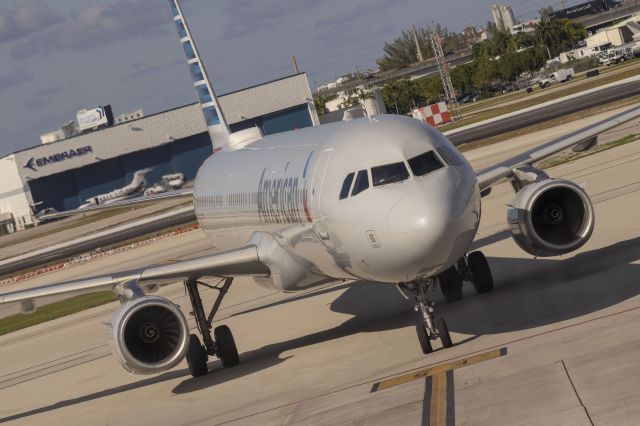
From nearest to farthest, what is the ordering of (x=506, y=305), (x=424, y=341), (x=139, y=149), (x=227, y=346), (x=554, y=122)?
(x=424, y=341)
(x=506, y=305)
(x=227, y=346)
(x=554, y=122)
(x=139, y=149)

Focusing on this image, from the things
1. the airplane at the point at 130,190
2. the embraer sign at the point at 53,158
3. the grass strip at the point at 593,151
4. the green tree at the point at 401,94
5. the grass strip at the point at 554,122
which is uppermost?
the embraer sign at the point at 53,158

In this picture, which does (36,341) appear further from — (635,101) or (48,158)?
(48,158)

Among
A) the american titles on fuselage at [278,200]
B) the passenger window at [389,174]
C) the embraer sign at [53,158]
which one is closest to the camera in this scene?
the passenger window at [389,174]

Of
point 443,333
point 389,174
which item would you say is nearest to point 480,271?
point 443,333

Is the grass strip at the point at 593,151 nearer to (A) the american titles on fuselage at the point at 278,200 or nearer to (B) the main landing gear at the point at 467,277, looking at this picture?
(B) the main landing gear at the point at 467,277

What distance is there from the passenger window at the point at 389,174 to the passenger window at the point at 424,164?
0.52 feet

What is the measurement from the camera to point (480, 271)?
22609mm

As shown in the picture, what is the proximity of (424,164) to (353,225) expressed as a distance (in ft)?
4.92

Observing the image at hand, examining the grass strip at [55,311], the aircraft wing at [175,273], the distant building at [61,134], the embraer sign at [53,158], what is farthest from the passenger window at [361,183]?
the distant building at [61,134]

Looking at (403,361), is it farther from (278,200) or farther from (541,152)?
(541,152)

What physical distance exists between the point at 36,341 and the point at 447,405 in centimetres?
2314

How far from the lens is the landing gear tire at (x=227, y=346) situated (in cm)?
2233

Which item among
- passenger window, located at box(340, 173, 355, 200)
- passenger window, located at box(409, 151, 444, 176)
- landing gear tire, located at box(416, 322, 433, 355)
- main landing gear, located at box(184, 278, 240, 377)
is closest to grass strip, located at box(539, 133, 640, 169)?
main landing gear, located at box(184, 278, 240, 377)

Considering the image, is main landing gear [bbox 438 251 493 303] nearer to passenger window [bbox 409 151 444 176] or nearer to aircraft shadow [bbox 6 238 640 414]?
aircraft shadow [bbox 6 238 640 414]
